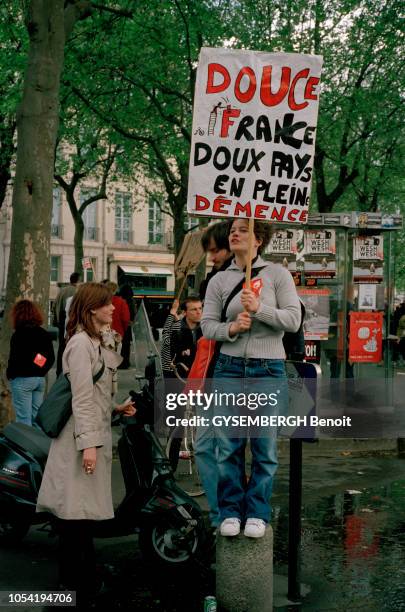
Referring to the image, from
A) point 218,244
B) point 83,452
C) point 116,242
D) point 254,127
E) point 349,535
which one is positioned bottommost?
point 349,535

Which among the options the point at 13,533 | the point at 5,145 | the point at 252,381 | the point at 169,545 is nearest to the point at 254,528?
the point at 252,381

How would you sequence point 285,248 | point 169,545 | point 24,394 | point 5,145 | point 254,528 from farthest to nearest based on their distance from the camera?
point 5,145, point 285,248, point 24,394, point 169,545, point 254,528

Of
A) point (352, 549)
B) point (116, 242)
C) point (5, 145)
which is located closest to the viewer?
point (352, 549)

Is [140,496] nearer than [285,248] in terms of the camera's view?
Yes

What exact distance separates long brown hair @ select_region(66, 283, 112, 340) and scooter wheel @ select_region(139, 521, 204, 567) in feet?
4.34

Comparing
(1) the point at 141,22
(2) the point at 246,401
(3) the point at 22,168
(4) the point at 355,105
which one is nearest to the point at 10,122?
(1) the point at 141,22

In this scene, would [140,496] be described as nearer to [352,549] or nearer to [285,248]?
[352,549]

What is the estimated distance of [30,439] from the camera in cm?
574

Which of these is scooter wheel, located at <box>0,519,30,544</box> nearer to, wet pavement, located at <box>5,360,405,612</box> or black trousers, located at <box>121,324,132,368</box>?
wet pavement, located at <box>5,360,405,612</box>

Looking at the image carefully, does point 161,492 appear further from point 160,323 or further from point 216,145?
point 160,323

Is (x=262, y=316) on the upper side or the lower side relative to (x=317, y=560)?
upper

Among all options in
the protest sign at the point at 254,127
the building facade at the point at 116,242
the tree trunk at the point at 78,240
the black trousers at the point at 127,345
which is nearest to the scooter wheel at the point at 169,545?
the protest sign at the point at 254,127

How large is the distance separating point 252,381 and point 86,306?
106 centimetres

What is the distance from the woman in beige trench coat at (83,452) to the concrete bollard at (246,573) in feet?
2.42
